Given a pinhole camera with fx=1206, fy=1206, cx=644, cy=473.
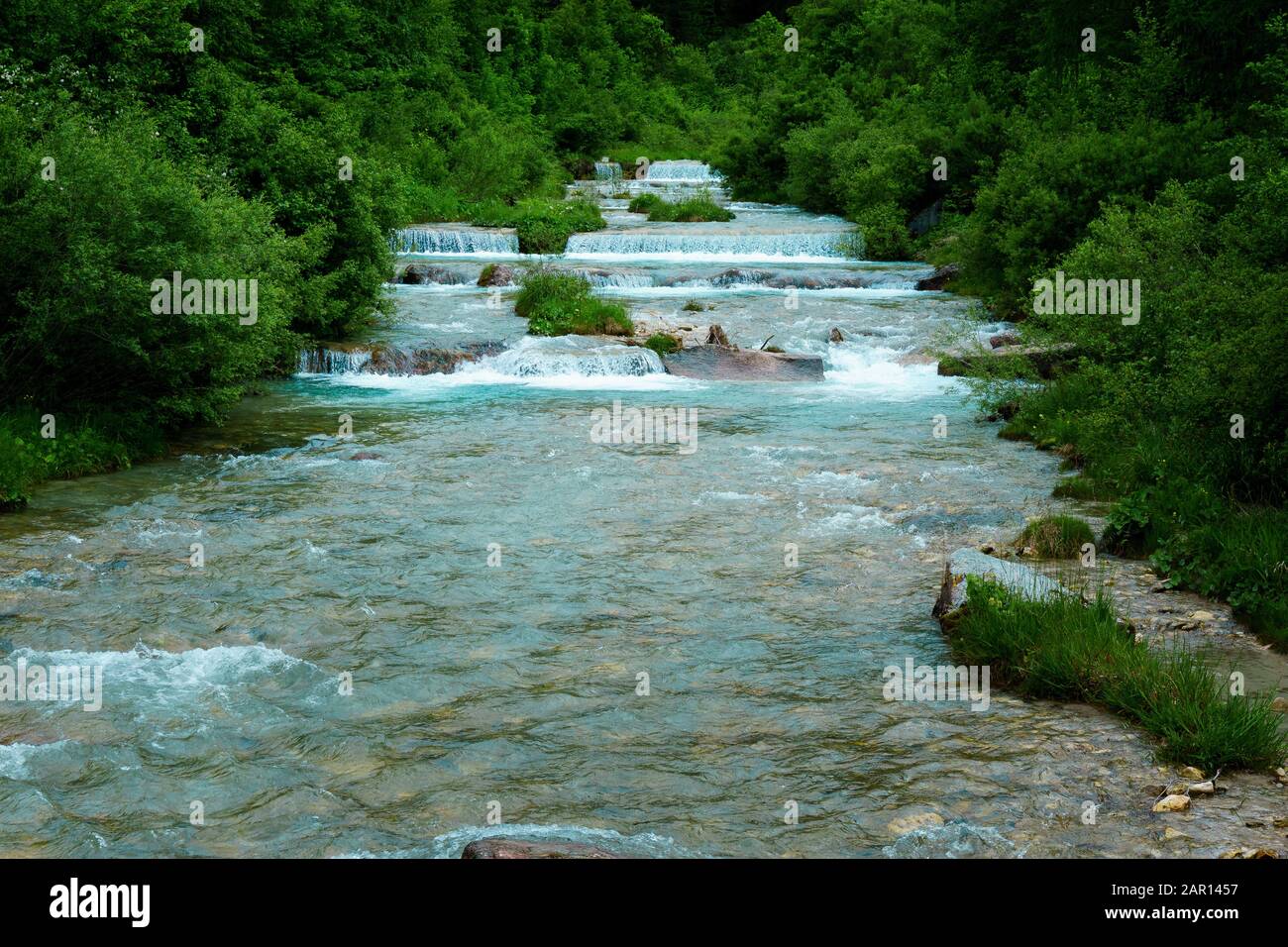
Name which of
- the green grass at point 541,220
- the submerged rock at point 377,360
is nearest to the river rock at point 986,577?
the submerged rock at point 377,360

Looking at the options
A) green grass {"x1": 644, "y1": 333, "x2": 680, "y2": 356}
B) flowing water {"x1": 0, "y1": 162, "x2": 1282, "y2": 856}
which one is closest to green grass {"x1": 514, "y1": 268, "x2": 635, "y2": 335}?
green grass {"x1": 644, "y1": 333, "x2": 680, "y2": 356}

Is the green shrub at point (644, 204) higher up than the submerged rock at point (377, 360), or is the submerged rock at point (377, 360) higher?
the green shrub at point (644, 204)

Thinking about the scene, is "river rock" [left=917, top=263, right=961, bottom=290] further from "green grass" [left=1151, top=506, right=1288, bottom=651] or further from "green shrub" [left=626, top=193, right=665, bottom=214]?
"green grass" [left=1151, top=506, right=1288, bottom=651]

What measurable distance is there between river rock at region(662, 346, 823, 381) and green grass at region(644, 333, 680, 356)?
9.0 inches

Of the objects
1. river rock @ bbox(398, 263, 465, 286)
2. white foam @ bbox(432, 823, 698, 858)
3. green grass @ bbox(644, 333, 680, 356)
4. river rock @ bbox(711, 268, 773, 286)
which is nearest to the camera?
white foam @ bbox(432, 823, 698, 858)

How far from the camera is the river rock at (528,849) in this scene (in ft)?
18.0

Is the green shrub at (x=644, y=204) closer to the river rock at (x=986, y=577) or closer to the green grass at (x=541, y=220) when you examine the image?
the green grass at (x=541, y=220)

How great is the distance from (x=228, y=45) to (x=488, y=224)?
11.8 m

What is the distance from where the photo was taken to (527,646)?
874cm

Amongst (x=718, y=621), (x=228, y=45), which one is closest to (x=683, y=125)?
(x=228, y=45)

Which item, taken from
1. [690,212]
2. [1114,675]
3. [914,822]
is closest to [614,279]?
[690,212]

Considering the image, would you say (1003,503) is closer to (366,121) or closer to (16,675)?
(16,675)

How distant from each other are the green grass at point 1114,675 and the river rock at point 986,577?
16 cm

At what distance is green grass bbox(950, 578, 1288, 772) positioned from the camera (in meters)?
6.59
